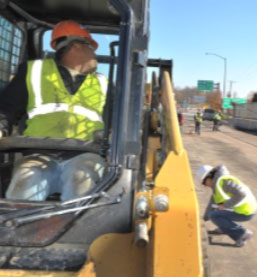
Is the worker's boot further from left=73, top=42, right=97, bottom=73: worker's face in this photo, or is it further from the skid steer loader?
left=73, top=42, right=97, bottom=73: worker's face

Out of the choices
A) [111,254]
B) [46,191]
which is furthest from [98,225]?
[46,191]

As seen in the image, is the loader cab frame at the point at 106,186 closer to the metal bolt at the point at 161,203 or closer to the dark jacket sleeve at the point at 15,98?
the metal bolt at the point at 161,203

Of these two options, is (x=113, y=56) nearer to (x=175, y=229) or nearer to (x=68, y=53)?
(x=68, y=53)

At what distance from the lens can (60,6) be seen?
314 cm

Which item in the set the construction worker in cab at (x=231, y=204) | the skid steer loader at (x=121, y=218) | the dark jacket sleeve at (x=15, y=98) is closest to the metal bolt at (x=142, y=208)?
the skid steer loader at (x=121, y=218)

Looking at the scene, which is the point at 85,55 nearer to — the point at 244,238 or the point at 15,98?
the point at 15,98

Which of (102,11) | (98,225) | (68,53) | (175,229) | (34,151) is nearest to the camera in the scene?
(175,229)

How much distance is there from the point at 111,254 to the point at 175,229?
34cm

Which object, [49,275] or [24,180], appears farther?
[24,180]

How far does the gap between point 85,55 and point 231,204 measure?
307cm

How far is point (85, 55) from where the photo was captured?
2.84 m

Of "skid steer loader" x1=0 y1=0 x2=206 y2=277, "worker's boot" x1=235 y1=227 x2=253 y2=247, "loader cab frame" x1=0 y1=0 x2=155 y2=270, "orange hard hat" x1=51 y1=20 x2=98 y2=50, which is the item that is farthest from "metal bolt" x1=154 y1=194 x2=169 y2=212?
"worker's boot" x1=235 y1=227 x2=253 y2=247

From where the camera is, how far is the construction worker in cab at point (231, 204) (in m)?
4.97

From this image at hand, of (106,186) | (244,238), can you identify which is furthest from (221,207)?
(106,186)
